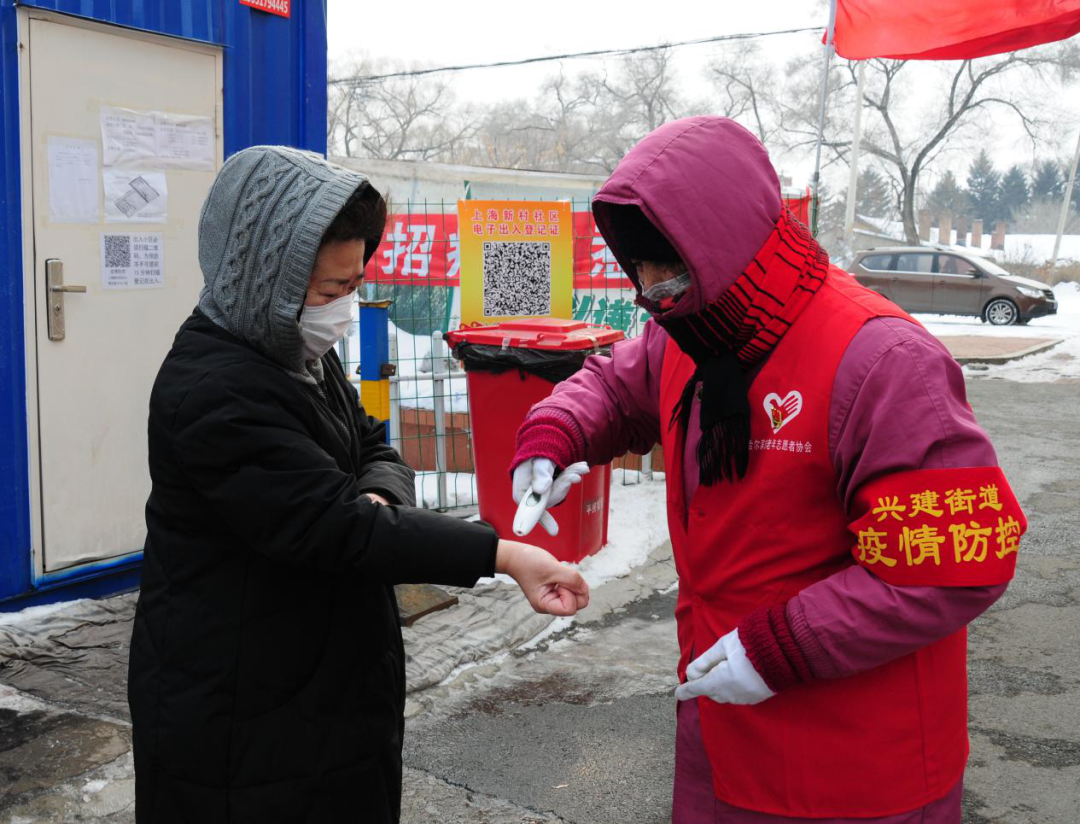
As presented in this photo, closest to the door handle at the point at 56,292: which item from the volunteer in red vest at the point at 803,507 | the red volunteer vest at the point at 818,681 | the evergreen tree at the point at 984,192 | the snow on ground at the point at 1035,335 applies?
the volunteer in red vest at the point at 803,507

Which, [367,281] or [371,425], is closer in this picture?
[371,425]

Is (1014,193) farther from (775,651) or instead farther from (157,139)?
(775,651)

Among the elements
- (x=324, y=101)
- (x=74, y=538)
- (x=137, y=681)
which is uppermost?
(x=324, y=101)

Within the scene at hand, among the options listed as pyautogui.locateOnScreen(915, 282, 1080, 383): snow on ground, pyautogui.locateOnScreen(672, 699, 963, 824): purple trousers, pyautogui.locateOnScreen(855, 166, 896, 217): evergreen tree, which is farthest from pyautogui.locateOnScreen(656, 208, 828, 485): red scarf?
pyautogui.locateOnScreen(855, 166, 896, 217): evergreen tree

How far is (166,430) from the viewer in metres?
1.74

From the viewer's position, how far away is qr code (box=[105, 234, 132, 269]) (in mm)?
4547

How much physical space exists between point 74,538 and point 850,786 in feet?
12.5

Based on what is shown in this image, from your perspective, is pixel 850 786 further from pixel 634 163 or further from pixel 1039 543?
pixel 1039 543

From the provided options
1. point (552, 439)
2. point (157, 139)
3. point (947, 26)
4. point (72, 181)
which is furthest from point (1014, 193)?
point (552, 439)

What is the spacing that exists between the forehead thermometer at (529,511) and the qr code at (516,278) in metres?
3.96

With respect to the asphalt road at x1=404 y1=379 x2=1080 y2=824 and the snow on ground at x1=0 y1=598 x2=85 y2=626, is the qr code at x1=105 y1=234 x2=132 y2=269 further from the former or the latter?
the asphalt road at x1=404 y1=379 x2=1080 y2=824

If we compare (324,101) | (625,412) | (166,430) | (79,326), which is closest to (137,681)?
(166,430)

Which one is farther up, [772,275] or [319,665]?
[772,275]

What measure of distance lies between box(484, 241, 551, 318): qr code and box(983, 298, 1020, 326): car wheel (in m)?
17.1
